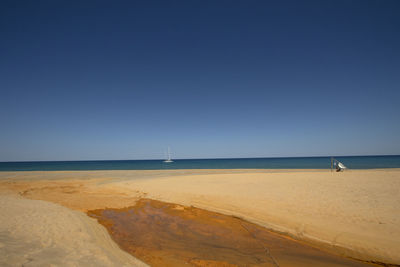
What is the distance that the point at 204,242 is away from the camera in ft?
20.4

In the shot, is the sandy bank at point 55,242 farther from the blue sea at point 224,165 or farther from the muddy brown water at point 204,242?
the blue sea at point 224,165

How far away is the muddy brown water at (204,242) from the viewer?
4988mm

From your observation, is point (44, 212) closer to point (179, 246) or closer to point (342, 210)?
point (179, 246)

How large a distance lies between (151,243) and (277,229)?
16.8ft

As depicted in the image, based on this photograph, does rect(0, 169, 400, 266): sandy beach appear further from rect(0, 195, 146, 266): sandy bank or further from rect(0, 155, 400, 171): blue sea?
rect(0, 155, 400, 171): blue sea

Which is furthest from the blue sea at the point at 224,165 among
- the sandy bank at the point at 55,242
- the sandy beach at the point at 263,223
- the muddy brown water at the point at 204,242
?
the sandy bank at the point at 55,242

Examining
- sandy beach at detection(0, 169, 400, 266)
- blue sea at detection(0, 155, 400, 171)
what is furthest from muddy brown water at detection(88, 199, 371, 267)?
blue sea at detection(0, 155, 400, 171)

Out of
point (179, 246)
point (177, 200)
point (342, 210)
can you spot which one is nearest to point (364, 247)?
point (342, 210)

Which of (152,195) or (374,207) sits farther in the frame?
(152,195)

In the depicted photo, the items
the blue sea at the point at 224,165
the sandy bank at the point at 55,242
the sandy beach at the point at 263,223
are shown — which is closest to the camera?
the sandy bank at the point at 55,242

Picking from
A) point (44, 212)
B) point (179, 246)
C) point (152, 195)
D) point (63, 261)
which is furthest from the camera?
point (152, 195)

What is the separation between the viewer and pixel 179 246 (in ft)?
19.4

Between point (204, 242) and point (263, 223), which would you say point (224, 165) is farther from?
point (204, 242)

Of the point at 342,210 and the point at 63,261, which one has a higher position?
the point at 63,261
